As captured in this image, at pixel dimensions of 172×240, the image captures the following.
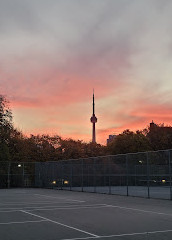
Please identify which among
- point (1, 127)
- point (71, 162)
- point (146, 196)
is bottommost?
point (146, 196)

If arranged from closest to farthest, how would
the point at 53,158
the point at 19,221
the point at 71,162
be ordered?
the point at 19,221 → the point at 71,162 → the point at 53,158

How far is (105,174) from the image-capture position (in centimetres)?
3055

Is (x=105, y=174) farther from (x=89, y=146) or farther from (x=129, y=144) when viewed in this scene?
(x=89, y=146)

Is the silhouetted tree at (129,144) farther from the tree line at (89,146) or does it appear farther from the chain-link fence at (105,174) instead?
the chain-link fence at (105,174)

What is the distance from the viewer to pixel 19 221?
12.3 m

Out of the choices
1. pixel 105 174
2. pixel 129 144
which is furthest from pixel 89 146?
pixel 105 174

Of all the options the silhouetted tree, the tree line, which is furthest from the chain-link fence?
the silhouetted tree

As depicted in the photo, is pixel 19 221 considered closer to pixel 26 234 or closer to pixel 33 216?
pixel 33 216

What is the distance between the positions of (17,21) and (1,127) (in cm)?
3481

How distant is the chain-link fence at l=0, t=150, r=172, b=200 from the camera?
24234 millimetres

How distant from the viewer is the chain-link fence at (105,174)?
24.2m

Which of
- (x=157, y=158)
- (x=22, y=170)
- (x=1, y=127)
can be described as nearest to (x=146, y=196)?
(x=157, y=158)

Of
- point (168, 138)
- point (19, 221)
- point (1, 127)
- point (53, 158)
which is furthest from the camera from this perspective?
point (168, 138)

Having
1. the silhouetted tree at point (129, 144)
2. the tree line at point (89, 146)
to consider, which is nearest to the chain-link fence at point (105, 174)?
the tree line at point (89, 146)
